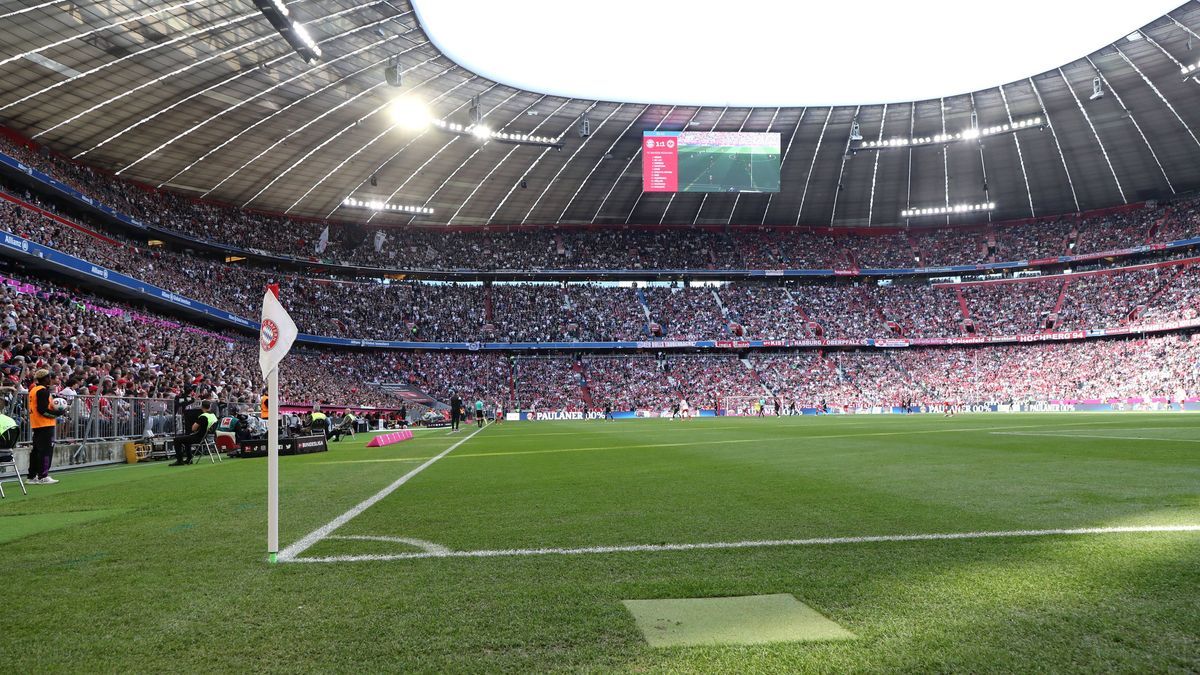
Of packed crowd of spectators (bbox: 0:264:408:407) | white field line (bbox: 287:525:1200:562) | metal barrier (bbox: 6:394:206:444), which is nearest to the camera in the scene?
white field line (bbox: 287:525:1200:562)

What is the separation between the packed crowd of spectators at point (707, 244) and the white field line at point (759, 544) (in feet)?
177

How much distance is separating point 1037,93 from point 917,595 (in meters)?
46.1

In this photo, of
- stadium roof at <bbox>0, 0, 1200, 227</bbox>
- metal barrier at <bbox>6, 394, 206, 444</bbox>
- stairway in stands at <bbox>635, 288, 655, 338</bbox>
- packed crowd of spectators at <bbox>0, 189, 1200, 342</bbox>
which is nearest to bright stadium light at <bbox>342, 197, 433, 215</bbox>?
stadium roof at <bbox>0, 0, 1200, 227</bbox>

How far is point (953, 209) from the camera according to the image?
61000 millimetres

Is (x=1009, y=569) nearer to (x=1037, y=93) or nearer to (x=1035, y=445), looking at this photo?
(x=1035, y=445)

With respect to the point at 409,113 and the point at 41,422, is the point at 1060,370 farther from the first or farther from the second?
the point at 41,422

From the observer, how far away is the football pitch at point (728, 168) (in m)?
39.7

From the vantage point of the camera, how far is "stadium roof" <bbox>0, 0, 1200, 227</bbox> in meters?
29.4

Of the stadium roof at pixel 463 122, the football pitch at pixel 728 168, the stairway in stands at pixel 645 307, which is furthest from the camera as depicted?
the stairway in stands at pixel 645 307

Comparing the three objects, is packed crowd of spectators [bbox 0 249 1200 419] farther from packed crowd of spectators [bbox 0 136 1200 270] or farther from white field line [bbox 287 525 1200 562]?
white field line [bbox 287 525 1200 562]

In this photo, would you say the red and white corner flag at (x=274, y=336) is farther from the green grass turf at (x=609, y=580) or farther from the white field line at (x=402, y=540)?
the white field line at (x=402, y=540)

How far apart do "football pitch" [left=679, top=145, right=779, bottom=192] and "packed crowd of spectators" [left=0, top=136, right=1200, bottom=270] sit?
24.4 metres

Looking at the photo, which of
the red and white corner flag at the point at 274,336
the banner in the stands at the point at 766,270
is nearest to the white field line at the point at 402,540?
the red and white corner flag at the point at 274,336

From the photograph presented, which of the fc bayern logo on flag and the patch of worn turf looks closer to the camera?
the patch of worn turf
